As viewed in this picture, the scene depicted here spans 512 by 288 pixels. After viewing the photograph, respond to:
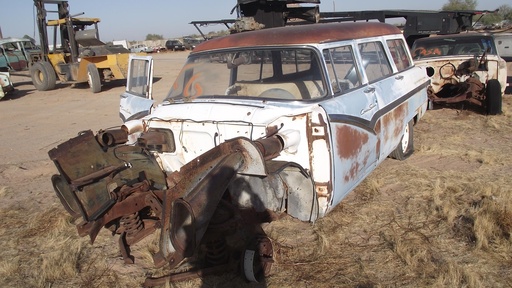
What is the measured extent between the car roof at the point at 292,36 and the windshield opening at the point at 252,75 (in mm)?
75

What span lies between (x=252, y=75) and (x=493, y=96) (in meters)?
5.52

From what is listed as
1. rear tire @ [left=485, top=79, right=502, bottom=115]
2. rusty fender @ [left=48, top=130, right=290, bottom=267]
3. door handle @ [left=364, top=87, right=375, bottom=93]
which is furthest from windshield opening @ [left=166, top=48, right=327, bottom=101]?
rear tire @ [left=485, top=79, right=502, bottom=115]

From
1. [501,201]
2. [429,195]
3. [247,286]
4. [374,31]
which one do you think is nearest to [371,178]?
[429,195]

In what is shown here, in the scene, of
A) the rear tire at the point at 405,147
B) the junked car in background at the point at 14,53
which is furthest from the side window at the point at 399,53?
the junked car in background at the point at 14,53

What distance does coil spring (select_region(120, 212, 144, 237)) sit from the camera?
3.34 meters

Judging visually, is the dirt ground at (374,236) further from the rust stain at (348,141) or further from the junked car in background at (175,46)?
the junked car in background at (175,46)

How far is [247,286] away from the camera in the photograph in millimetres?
2998

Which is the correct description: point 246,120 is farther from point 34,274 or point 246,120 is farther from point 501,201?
point 501,201

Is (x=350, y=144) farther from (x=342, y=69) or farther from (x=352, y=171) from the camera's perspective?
(x=342, y=69)

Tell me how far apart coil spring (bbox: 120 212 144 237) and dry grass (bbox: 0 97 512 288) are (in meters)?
0.23

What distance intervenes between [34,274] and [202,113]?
1871 mm

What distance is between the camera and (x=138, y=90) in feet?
15.3

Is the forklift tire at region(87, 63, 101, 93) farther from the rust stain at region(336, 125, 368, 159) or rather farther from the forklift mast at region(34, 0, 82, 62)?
the rust stain at region(336, 125, 368, 159)

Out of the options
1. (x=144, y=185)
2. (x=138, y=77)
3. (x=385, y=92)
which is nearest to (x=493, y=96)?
(x=385, y=92)
